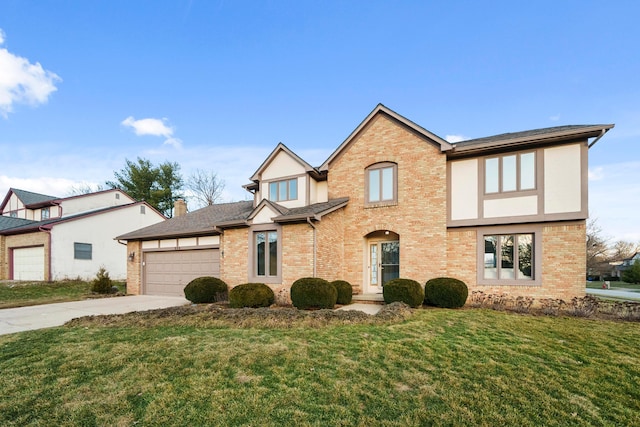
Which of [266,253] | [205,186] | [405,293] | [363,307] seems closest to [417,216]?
[405,293]

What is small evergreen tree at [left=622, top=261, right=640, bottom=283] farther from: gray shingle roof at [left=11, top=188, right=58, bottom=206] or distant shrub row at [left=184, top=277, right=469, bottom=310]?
gray shingle roof at [left=11, top=188, right=58, bottom=206]

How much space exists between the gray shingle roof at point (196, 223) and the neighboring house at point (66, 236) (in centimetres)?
550

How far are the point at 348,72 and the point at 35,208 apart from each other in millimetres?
26364

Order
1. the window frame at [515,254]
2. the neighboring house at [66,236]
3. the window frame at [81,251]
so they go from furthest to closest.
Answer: the window frame at [81,251] → the neighboring house at [66,236] → the window frame at [515,254]

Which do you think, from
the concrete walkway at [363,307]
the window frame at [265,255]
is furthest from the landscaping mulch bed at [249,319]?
the window frame at [265,255]

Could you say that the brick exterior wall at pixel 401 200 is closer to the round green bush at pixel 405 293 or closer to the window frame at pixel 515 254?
the window frame at pixel 515 254

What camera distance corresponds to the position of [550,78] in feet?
43.3

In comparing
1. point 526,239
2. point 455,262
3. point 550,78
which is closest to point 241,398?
point 455,262

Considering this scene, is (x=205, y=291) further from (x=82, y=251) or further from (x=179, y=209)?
(x=82, y=251)

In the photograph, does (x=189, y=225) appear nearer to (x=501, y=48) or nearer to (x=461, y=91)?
(x=461, y=91)

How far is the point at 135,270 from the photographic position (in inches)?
635

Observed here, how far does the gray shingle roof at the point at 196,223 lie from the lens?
46.5 feet

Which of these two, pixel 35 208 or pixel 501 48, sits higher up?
pixel 501 48

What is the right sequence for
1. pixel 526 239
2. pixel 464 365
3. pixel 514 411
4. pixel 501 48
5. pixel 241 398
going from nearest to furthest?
pixel 514 411
pixel 241 398
pixel 464 365
pixel 526 239
pixel 501 48
